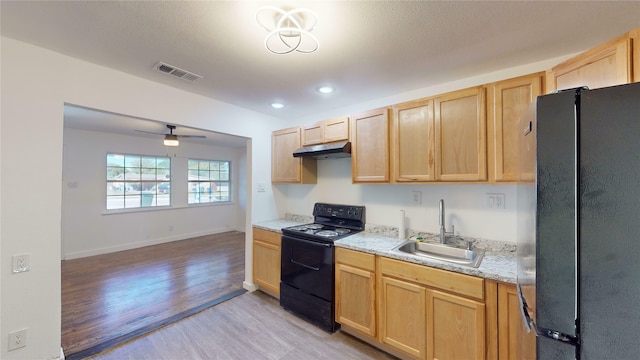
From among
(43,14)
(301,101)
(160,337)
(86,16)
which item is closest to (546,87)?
(301,101)

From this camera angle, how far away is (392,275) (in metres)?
1.93

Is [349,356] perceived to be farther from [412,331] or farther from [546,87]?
[546,87]

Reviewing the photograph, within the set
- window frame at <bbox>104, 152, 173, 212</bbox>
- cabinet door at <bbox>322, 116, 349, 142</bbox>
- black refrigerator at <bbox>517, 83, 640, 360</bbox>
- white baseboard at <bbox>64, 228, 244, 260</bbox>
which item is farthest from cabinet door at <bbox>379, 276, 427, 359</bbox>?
window frame at <bbox>104, 152, 173, 212</bbox>

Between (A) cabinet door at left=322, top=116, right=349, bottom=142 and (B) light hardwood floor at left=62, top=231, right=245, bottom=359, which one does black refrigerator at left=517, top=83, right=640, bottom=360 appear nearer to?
(A) cabinet door at left=322, top=116, right=349, bottom=142

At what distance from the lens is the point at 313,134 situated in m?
2.85

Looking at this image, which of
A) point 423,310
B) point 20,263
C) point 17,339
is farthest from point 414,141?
point 17,339

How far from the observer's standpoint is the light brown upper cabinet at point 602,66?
111 centimetres

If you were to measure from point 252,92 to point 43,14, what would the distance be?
1456 millimetres

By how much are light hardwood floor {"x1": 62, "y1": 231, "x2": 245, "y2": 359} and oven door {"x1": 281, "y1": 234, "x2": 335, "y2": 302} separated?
1024 millimetres

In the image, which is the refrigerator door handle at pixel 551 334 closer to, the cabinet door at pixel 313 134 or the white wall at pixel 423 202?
the white wall at pixel 423 202

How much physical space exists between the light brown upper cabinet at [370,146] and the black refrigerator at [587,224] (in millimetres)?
1506

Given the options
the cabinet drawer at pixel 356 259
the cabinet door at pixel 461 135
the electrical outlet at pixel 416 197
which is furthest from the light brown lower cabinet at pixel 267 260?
the cabinet door at pixel 461 135

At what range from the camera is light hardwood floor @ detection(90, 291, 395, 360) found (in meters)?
2.01

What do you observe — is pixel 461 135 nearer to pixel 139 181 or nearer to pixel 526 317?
pixel 526 317
